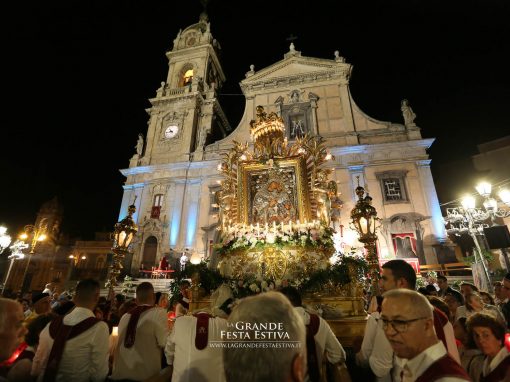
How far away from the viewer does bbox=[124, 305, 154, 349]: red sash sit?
3.29 meters

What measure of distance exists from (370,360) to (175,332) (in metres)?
2.06

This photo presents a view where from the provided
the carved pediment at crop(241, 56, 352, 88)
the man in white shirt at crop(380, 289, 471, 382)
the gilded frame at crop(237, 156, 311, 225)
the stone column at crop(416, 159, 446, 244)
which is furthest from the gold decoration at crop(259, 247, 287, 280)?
the carved pediment at crop(241, 56, 352, 88)

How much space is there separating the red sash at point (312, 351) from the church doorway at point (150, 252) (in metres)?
17.7

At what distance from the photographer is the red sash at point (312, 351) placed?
269cm

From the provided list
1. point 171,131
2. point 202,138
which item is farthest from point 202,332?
point 171,131

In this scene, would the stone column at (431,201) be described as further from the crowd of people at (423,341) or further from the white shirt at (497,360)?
the white shirt at (497,360)

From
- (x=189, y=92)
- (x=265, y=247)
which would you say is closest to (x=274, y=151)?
(x=265, y=247)

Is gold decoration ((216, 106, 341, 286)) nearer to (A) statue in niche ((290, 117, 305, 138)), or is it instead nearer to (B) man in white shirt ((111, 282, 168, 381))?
(B) man in white shirt ((111, 282, 168, 381))

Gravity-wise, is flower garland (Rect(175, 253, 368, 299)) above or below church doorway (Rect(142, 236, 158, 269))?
below

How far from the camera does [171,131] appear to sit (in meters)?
23.4

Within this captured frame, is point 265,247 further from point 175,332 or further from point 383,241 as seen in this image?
point 383,241

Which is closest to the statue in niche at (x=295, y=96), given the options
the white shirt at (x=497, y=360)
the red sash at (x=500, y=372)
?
the white shirt at (x=497, y=360)

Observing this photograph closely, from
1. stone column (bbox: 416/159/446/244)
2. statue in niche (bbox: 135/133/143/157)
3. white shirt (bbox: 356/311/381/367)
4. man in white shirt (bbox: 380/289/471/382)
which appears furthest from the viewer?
statue in niche (bbox: 135/133/143/157)

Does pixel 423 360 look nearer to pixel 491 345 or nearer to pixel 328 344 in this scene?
pixel 328 344
